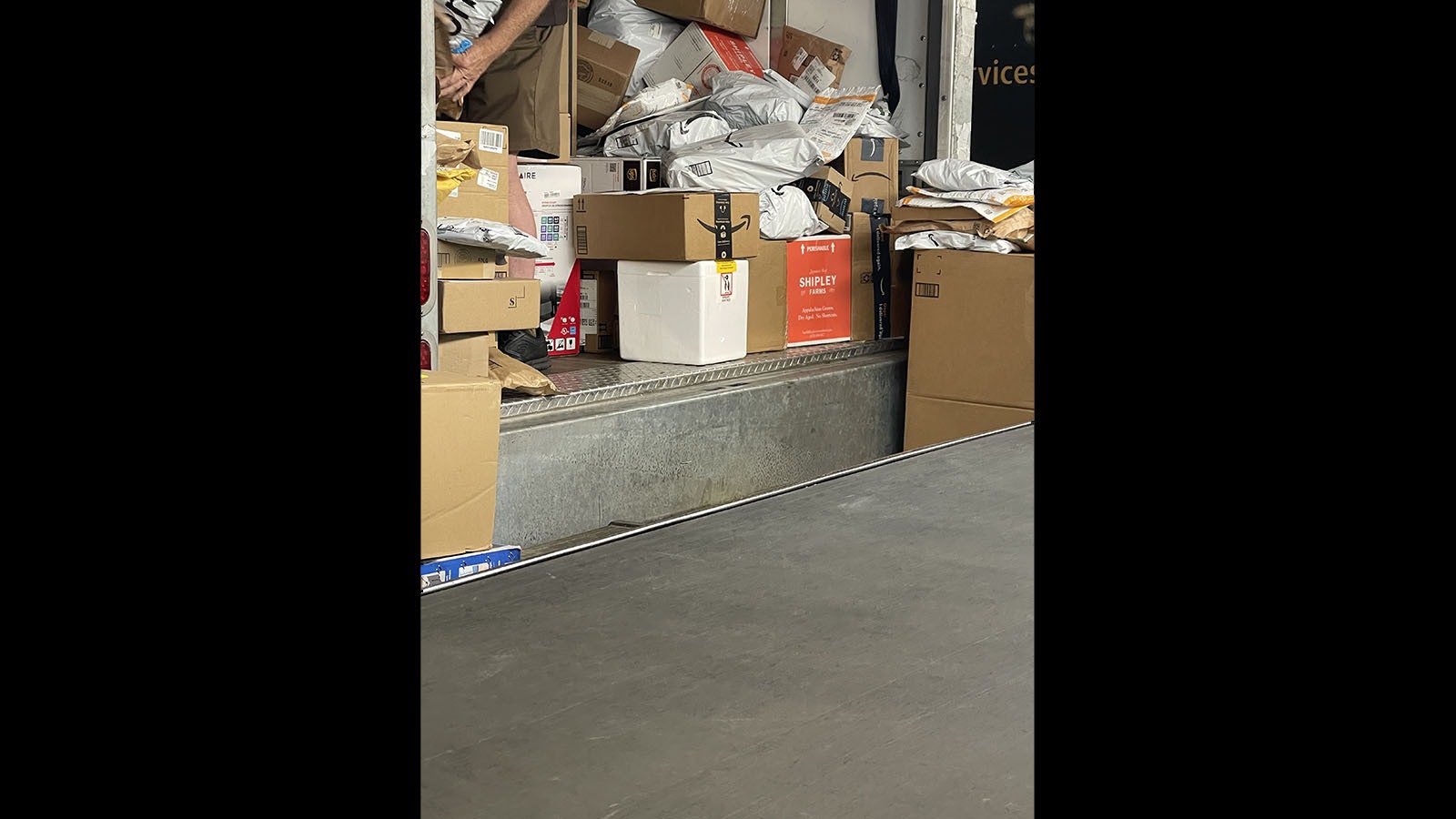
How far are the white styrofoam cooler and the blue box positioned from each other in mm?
1351

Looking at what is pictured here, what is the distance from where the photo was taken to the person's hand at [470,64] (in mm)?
3410

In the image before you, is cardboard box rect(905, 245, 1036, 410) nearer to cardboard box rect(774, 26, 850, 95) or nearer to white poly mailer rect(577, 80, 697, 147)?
white poly mailer rect(577, 80, 697, 147)

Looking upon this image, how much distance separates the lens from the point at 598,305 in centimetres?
411

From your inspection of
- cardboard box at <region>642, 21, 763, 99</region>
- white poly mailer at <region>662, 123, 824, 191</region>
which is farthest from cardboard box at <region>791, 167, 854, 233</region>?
cardboard box at <region>642, 21, 763, 99</region>

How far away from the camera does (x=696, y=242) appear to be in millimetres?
3703

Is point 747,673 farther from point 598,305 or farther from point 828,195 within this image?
point 828,195

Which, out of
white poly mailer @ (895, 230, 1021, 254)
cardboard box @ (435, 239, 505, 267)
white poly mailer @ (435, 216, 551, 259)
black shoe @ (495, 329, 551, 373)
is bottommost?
black shoe @ (495, 329, 551, 373)

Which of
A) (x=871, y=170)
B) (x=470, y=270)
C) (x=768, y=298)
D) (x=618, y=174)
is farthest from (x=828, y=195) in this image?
(x=470, y=270)

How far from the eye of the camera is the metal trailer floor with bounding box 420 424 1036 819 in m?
1.26

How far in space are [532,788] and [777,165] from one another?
314cm

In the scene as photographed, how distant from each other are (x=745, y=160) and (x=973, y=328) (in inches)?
35.2
